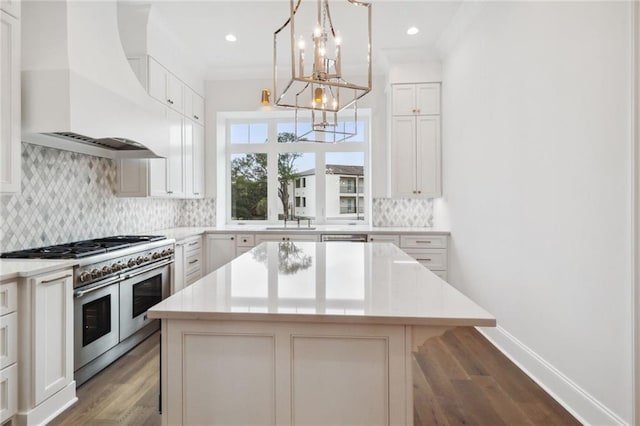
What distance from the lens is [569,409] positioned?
196 centimetres

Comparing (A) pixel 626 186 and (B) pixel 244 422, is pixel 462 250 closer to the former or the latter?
(A) pixel 626 186

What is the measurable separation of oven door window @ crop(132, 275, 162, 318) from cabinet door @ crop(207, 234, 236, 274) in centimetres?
116

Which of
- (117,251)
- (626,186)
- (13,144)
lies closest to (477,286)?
(626,186)

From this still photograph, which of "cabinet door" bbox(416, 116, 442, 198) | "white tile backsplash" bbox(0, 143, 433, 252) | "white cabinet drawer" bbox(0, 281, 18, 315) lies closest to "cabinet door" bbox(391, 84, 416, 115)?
"cabinet door" bbox(416, 116, 442, 198)

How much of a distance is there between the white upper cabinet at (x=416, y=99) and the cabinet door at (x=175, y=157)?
259 centimetres

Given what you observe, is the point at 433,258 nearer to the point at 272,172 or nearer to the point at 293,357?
the point at 272,172

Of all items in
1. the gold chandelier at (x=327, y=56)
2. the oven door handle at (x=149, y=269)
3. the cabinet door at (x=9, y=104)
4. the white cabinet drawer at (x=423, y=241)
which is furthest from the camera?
the white cabinet drawer at (x=423, y=241)

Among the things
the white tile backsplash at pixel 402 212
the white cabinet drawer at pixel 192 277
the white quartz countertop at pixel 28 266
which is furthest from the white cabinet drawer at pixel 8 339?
the white tile backsplash at pixel 402 212

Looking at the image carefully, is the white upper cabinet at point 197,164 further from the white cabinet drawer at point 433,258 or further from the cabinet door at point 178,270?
the white cabinet drawer at point 433,258

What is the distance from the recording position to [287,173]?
5203mm

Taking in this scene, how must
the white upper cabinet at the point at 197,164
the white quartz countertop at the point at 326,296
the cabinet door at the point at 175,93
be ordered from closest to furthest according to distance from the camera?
1. the white quartz countertop at the point at 326,296
2. the cabinet door at the point at 175,93
3. the white upper cabinet at the point at 197,164

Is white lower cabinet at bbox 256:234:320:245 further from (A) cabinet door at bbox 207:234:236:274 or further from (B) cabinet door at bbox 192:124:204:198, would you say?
(B) cabinet door at bbox 192:124:204:198

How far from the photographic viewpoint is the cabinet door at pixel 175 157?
12.6 feet

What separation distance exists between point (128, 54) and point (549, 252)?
3.96 m
